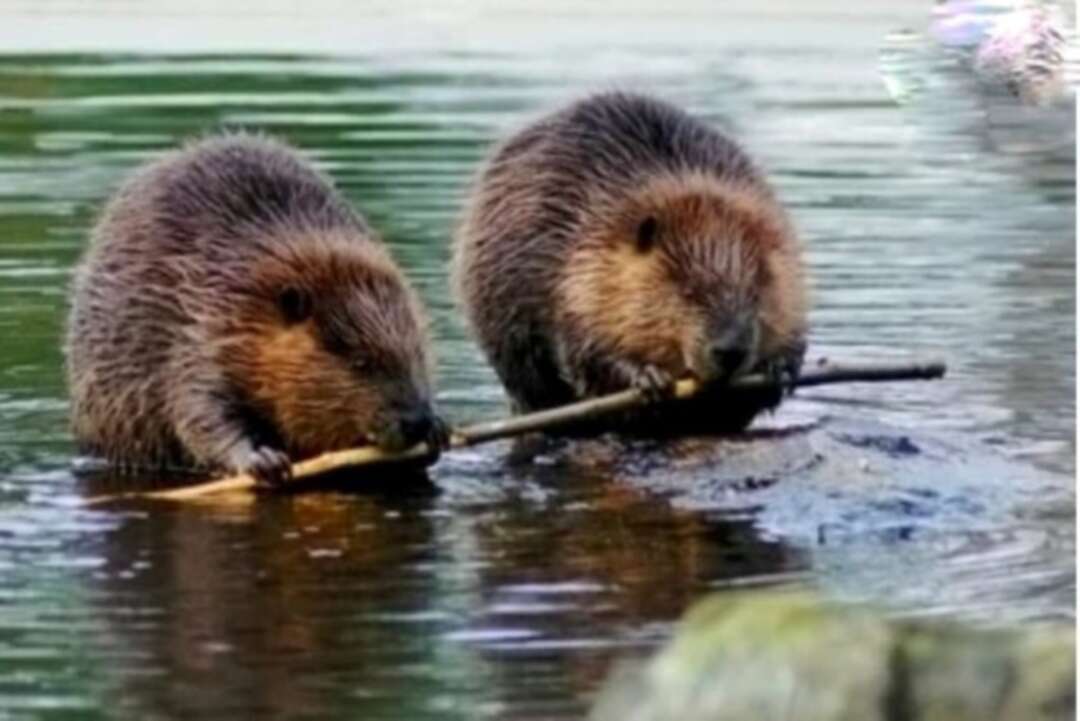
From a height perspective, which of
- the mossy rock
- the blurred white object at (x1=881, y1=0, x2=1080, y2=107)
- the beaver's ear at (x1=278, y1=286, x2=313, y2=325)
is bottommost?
the beaver's ear at (x1=278, y1=286, x2=313, y2=325)

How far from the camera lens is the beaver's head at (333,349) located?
9742 mm

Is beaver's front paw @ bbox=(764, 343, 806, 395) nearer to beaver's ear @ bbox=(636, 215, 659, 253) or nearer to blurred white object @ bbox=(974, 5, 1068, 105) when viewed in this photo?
beaver's ear @ bbox=(636, 215, 659, 253)

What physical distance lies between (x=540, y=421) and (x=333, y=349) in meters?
0.58

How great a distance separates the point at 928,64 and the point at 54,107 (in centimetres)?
768

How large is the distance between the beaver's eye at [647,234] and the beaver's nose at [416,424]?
4.15ft

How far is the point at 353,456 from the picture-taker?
31.8 ft

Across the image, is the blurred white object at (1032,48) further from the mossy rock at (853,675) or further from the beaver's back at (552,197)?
the beaver's back at (552,197)

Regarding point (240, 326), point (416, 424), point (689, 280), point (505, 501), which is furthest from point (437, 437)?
point (689, 280)

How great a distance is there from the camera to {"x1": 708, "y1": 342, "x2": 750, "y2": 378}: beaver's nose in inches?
408

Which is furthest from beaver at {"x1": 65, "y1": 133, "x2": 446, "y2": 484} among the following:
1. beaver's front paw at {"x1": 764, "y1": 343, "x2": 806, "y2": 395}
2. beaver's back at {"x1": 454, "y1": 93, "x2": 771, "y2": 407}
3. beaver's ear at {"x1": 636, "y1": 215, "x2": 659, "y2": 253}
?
beaver's front paw at {"x1": 764, "y1": 343, "x2": 806, "y2": 395}

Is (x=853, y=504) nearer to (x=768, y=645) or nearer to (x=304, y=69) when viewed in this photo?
(x=768, y=645)

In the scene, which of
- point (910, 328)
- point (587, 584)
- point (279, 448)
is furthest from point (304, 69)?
point (587, 584)

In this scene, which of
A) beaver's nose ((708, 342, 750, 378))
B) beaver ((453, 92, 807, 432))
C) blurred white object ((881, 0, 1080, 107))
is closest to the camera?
blurred white object ((881, 0, 1080, 107))

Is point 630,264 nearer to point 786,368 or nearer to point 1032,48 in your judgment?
point 786,368
